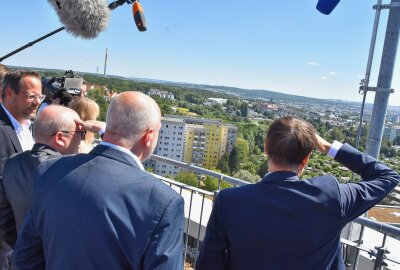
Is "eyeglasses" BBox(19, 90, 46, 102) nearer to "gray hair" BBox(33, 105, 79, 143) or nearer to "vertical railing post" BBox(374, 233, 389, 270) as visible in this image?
"gray hair" BBox(33, 105, 79, 143)

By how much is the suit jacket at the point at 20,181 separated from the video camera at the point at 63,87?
134cm

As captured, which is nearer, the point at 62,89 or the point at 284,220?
the point at 284,220

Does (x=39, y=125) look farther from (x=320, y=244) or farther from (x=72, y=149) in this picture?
(x=320, y=244)

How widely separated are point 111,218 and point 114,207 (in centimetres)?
4

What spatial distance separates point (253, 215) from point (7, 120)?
2.51 meters

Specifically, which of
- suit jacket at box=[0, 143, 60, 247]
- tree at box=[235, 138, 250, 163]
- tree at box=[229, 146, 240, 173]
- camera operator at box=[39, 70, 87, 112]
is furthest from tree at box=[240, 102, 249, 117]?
suit jacket at box=[0, 143, 60, 247]

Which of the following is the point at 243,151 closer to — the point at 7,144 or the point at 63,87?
the point at 63,87

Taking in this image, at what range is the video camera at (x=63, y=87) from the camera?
3461 mm

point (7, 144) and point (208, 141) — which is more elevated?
point (7, 144)

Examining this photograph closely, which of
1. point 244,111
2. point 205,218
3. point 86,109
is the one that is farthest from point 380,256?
point 244,111

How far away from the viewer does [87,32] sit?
300cm

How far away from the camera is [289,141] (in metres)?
1.73

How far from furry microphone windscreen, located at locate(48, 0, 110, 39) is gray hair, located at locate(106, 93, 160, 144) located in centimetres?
158

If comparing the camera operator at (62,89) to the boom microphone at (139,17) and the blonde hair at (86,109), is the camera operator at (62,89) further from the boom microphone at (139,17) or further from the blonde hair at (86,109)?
the boom microphone at (139,17)
